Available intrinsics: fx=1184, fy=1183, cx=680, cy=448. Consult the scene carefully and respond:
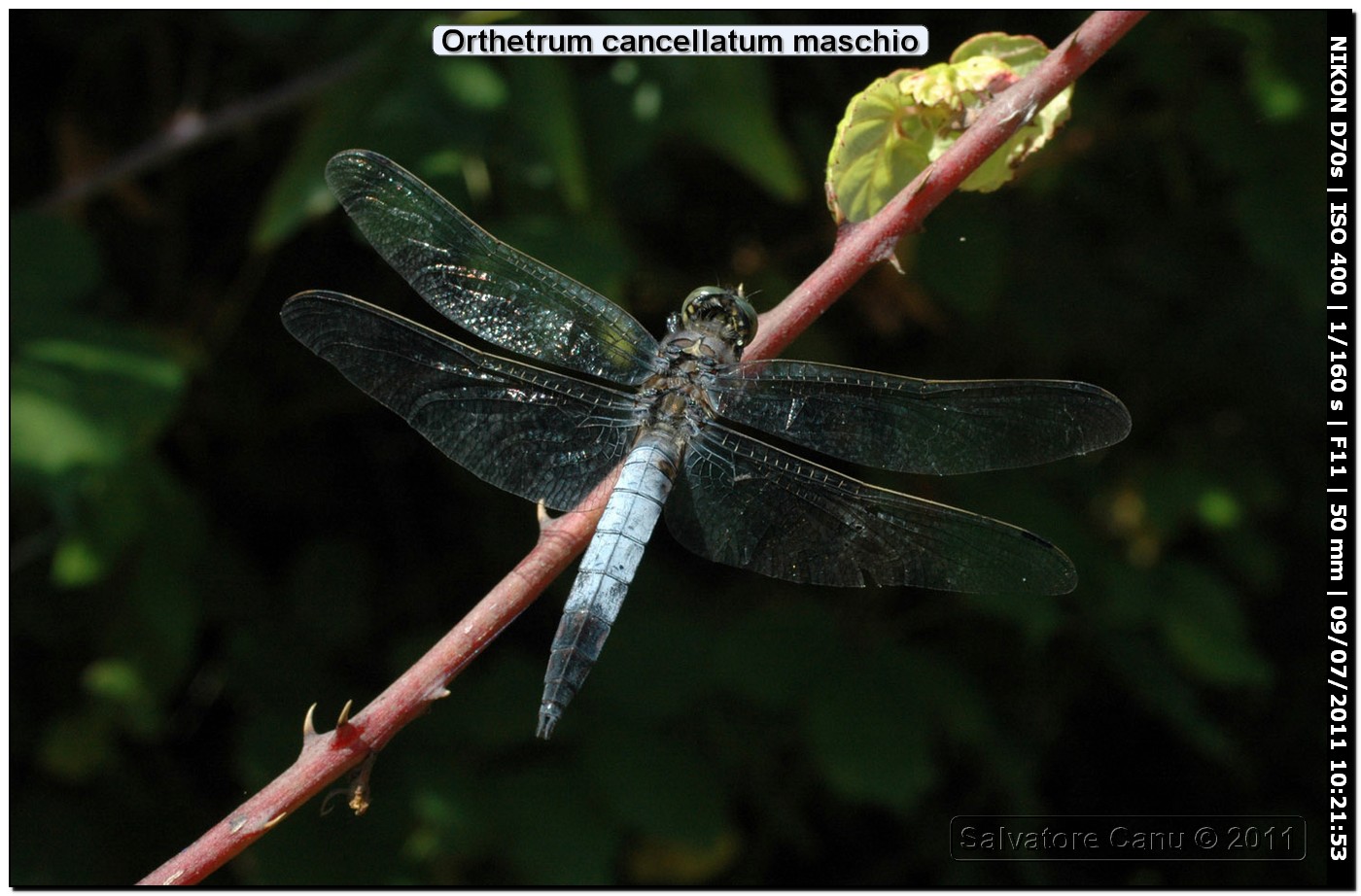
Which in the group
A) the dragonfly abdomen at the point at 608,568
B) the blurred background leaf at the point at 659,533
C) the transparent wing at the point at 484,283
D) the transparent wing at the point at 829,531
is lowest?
the dragonfly abdomen at the point at 608,568

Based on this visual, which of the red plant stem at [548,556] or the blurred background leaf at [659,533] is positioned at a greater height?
the blurred background leaf at [659,533]

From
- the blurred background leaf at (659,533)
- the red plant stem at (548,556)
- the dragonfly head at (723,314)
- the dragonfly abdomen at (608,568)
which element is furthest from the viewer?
the blurred background leaf at (659,533)

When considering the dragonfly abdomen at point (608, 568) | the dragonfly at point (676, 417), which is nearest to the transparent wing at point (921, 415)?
the dragonfly at point (676, 417)

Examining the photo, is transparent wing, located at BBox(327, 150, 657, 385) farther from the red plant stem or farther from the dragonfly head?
the red plant stem

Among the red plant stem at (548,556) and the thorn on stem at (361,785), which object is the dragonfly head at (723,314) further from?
the thorn on stem at (361,785)

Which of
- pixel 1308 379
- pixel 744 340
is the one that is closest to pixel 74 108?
pixel 744 340

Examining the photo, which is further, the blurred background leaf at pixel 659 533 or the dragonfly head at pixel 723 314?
the blurred background leaf at pixel 659 533

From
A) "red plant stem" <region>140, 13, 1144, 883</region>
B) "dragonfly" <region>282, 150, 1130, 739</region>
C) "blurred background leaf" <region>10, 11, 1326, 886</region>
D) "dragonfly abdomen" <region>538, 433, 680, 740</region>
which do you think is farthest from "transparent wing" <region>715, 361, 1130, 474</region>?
"blurred background leaf" <region>10, 11, 1326, 886</region>
